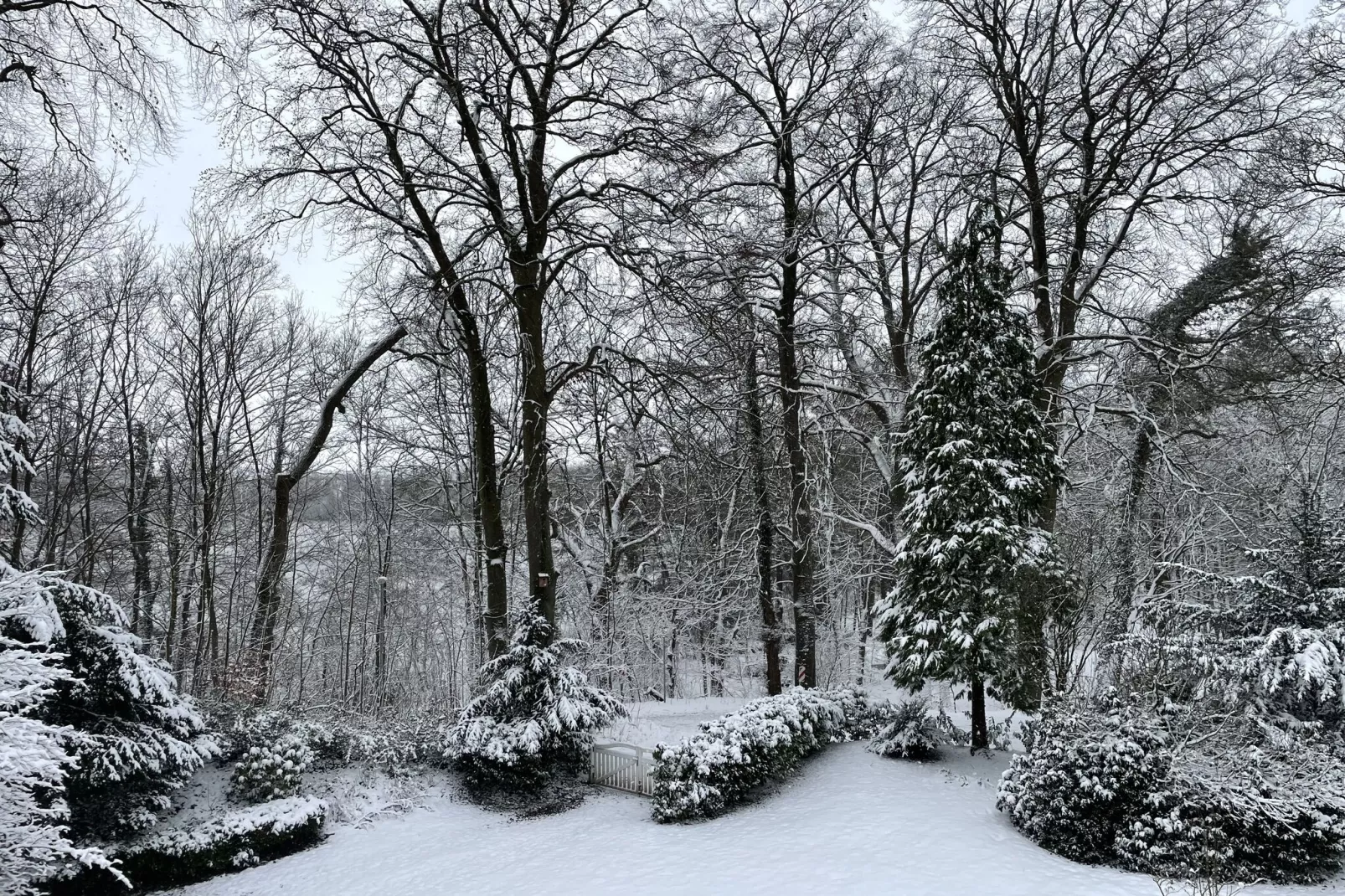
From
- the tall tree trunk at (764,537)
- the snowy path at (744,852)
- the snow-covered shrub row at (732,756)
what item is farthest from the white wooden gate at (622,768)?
the tall tree trunk at (764,537)

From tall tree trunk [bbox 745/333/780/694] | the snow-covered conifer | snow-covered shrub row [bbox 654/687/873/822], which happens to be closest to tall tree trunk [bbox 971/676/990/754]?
snow-covered shrub row [bbox 654/687/873/822]

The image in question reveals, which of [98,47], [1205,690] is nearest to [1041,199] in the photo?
[1205,690]

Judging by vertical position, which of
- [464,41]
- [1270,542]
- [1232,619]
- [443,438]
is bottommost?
[1232,619]

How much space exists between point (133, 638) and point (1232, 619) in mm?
13123

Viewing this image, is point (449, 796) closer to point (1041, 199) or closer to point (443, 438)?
point (443, 438)

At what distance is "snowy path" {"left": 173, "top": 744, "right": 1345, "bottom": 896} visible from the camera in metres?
6.73

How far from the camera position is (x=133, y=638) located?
28.7 ft

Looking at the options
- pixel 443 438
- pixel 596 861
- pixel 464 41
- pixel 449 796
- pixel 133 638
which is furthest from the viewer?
pixel 443 438

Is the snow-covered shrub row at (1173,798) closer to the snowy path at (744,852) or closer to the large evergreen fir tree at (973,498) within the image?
the snowy path at (744,852)

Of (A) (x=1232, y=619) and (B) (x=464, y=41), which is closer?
(A) (x=1232, y=619)

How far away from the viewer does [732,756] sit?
377 inches

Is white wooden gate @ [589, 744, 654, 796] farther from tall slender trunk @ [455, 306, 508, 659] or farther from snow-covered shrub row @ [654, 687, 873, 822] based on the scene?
tall slender trunk @ [455, 306, 508, 659]

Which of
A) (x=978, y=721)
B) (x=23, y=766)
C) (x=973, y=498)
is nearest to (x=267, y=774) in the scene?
(x=23, y=766)

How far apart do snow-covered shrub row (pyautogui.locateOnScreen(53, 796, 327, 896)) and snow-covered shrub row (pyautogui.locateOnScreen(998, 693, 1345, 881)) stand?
8323 mm
